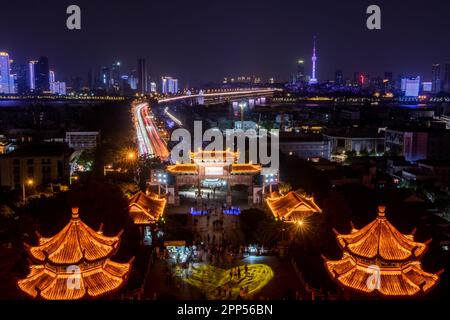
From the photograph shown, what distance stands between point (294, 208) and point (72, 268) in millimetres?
7552

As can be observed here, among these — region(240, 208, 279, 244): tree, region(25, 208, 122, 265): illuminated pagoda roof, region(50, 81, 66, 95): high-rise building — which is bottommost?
region(240, 208, 279, 244): tree

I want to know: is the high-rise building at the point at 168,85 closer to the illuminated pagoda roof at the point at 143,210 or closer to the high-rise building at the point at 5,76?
the high-rise building at the point at 5,76

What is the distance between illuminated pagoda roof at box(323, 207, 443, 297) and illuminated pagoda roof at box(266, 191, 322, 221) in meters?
5.62

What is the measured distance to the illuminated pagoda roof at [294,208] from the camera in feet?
47.2

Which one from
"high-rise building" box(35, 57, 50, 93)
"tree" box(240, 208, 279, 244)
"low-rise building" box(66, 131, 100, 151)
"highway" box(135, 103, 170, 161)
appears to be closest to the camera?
"tree" box(240, 208, 279, 244)

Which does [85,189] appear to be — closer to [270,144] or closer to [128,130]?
[270,144]

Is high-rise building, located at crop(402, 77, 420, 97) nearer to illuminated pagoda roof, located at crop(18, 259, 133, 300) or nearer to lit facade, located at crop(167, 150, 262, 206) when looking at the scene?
lit facade, located at crop(167, 150, 262, 206)

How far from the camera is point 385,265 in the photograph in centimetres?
840

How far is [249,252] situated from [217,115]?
48160mm

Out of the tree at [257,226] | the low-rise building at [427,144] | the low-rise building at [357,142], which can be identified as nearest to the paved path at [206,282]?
the tree at [257,226]

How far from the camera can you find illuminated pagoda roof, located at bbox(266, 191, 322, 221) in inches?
567

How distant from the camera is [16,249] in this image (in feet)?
34.2

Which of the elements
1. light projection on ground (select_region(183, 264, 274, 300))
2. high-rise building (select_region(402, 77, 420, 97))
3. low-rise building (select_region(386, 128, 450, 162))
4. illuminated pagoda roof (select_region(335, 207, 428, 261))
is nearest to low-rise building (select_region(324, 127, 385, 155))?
low-rise building (select_region(386, 128, 450, 162))
